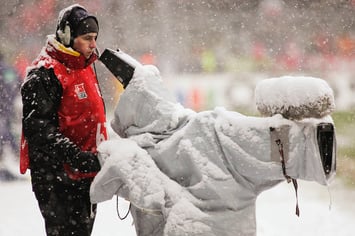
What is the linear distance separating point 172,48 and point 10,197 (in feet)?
9.27

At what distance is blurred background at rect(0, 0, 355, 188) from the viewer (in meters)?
6.84

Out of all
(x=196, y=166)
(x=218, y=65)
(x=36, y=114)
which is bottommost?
(x=218, y=65)

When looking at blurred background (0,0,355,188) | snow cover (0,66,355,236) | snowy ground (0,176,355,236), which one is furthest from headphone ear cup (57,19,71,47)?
blurred background (0,0,355,188)

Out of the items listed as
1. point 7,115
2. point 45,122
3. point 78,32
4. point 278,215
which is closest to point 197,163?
point 45,122

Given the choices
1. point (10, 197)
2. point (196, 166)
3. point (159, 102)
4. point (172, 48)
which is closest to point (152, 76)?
point (159, 102)

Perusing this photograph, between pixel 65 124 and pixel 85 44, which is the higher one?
pixel 85 44

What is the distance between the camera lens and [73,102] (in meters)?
2.22

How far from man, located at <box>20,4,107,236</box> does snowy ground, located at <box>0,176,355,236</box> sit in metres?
1.88

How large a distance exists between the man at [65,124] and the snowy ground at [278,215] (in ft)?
6.16

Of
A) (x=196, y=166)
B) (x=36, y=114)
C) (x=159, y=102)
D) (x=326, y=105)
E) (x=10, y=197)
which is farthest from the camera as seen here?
(x=10, y=197)

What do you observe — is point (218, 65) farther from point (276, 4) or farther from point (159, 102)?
point (159, 102)

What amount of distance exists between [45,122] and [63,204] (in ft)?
1.20

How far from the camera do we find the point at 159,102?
1.98 metres

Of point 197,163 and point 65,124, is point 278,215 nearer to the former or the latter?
point 65,124
